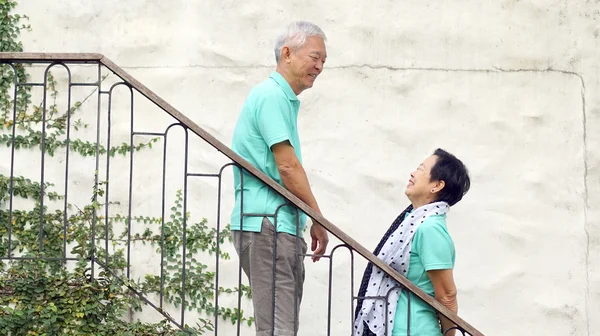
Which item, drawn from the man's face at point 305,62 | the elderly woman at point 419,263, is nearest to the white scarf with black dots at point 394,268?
the elderly woman at point 419,263

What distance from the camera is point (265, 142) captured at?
164 inches

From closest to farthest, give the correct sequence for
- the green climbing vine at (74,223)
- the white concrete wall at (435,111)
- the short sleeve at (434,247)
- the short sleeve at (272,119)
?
1. the short sleeve at (434,247)
2. the short sleeve at (272,119)
3. the green climbing vine at (74,223)
4. the white concrete wall at (435,111)

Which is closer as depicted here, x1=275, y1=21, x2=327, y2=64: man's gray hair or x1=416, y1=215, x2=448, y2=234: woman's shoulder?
x1=416, y1=215, x2=448, y2=234: woman's shoulder

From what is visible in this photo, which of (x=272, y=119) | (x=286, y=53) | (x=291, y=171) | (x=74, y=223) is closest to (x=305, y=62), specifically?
(x=286, y=53)

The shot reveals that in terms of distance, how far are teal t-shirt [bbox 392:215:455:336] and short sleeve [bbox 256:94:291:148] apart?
25.3 inches

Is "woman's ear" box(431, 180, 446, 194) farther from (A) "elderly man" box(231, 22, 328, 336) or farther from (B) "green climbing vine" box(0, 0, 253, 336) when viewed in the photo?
(B) "green climbing vine" box(0, 0, 253, 336)

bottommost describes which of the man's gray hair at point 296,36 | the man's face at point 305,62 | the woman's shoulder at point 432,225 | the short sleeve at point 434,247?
the short sleeve at point 434,247

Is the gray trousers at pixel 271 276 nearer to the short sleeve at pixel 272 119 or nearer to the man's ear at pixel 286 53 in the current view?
the short sleeve at pixel 272 119

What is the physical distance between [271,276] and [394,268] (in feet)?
1.59

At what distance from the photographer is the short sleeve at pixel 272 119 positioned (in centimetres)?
405

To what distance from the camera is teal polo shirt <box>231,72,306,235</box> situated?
13.4 ft

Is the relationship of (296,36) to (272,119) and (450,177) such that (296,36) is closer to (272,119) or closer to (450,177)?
(272,119)

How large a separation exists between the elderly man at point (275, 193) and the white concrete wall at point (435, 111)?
6.44ft

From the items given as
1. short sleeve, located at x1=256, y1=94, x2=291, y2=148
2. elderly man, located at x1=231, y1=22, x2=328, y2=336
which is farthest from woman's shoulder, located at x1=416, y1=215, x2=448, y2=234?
short sleeve, located at x1=256, y1=94, x2=291, y2=148
